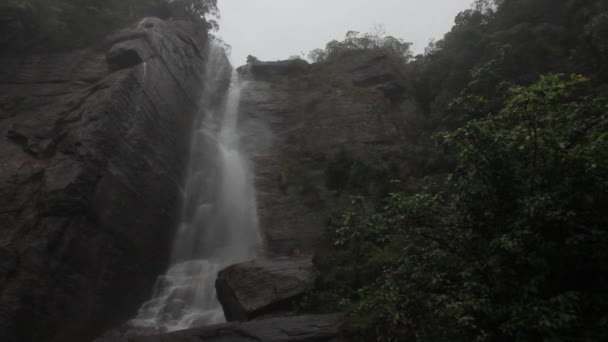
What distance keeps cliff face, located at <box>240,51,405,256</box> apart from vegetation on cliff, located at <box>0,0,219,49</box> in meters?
7.85

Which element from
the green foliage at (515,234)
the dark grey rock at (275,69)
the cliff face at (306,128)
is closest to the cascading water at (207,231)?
the cliff face at (306,128)

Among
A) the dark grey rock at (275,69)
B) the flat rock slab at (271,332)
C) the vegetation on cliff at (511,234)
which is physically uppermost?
the dark grey rock at (275,69)

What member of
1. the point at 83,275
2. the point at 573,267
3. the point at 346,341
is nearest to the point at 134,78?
the point at 83,275

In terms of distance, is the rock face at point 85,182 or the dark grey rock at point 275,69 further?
the dark grey rock at point 275,69

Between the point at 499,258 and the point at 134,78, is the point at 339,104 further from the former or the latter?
the point at 499,258

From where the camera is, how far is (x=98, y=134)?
14898 mm

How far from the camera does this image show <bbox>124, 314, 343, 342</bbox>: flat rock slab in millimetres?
9617

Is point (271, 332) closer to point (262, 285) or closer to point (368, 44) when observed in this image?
point (262, 285)

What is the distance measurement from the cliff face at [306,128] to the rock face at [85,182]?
406 cm

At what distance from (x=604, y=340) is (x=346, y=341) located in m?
4.88

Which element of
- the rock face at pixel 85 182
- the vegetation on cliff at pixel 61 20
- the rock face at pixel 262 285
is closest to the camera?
the rock face at pixel 262 285

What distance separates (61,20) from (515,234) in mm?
21343

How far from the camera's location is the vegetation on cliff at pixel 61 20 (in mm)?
18344

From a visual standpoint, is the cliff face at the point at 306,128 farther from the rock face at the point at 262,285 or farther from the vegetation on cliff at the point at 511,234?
the vegetation on cliff at the point at 511,234
